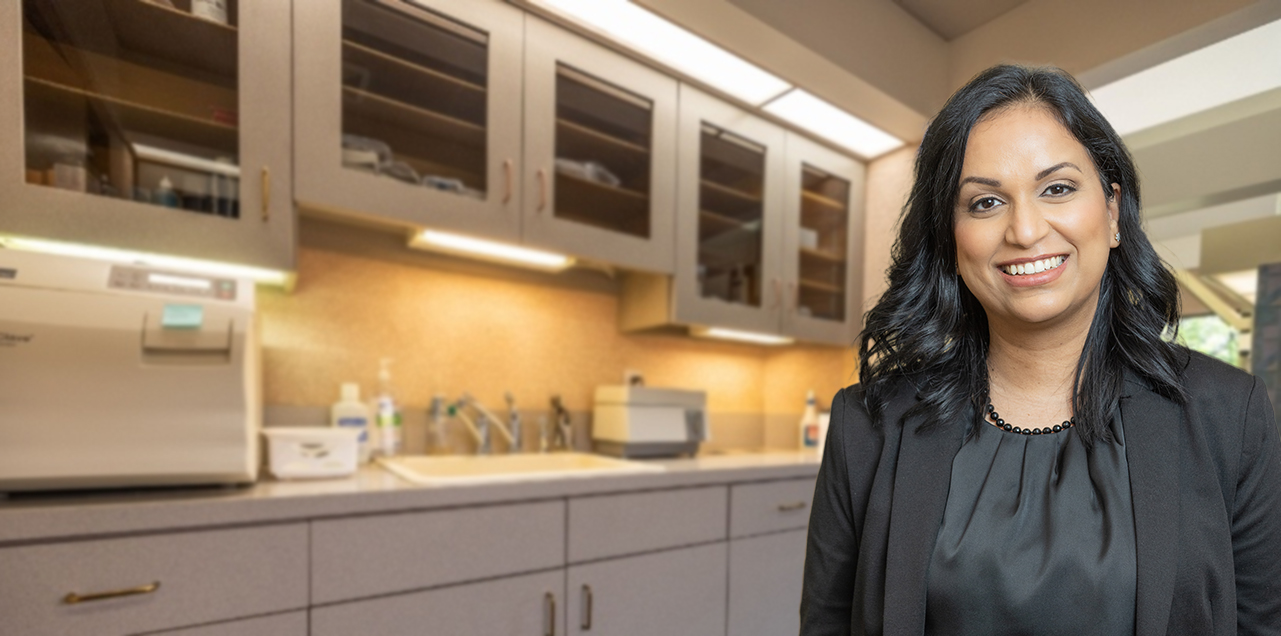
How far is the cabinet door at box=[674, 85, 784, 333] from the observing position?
213 centimetres

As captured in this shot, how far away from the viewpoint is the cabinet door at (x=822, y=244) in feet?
8.06

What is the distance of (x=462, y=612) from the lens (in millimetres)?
1335

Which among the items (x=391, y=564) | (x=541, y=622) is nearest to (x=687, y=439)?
(x=541, y=622)

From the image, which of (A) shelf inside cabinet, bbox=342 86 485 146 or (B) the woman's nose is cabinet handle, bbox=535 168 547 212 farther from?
(B) the woman's nose

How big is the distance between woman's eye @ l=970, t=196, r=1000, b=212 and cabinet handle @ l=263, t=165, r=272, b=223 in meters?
1.47

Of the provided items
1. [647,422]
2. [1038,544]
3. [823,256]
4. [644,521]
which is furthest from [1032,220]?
[823,256]

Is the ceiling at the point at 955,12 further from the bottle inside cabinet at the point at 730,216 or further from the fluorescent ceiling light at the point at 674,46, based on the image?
the bottle inside cabinet at the point at 730,216

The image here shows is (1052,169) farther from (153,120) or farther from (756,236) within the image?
(153,120)

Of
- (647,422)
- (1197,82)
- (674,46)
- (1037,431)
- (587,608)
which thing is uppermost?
(674,46)

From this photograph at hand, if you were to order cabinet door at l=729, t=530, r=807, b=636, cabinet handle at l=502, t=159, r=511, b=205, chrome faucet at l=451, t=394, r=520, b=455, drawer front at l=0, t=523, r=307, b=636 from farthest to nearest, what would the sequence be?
chrome faucet at l=451, t=394, r=520, b=455, cabinet door at l=729, t=530, r=807, b=636, cabinet handle at l=502, t=159, r=511, b=205, drawer front at l=0, t=523, r=307, b=636

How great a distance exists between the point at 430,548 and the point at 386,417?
610 millimetres

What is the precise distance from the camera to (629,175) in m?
2.03

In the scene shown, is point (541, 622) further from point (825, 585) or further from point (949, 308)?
point (949, 308)

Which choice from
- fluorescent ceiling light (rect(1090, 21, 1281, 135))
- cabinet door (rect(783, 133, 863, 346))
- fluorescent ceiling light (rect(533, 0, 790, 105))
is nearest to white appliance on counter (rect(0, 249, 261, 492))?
fluorescent ceiling light (rect(533, 0, 790, 105))
